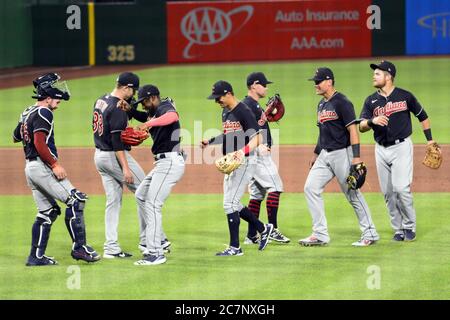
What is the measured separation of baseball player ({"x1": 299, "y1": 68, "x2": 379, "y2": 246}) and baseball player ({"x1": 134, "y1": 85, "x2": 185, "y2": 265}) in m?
1.56

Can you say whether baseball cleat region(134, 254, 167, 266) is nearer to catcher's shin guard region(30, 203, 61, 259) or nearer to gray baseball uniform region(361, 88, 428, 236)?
catcher's shin guard region(30, 203, 61, 259)

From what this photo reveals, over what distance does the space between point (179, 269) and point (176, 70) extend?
22223 mm

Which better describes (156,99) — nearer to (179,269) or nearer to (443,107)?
(179,269)

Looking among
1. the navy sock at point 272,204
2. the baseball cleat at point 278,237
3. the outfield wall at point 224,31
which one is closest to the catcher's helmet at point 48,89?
the navy sock at point 272,204

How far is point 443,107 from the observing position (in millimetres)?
23047

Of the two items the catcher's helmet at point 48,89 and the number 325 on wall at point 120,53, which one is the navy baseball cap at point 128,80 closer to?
the catcher's helmet at point 48,89

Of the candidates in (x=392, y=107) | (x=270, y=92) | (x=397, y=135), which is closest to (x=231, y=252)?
(x=397, y=135)

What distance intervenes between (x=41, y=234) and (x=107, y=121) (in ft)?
4.25

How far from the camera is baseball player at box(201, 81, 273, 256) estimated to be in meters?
10.7

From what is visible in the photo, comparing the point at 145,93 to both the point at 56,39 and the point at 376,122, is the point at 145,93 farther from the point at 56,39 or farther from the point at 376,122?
the point at 56,39

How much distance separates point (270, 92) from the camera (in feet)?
84.8

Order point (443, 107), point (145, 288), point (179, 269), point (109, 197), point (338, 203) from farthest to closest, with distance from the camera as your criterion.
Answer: point (443, 107) < point (338, 203) < point (109, 197) < point (179, 269) < point (145, 288)

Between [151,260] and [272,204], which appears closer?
[151,260]
